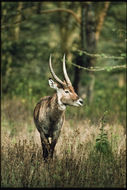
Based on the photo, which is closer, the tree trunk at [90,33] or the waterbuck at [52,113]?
the waterbuck at [52,113]

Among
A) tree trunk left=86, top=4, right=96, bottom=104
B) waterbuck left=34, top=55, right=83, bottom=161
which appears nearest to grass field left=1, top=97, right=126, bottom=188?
waterbuck left=34, top=55, right=83, bottom=161

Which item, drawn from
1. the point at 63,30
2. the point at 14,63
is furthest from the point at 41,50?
the point at 63,30

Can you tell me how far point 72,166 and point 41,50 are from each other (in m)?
8.41

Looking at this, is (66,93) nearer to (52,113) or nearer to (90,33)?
(52,113)

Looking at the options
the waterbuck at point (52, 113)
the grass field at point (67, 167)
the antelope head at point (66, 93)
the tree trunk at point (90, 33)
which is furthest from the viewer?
the tree trunk at point (90, 33)

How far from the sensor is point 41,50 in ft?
42.5

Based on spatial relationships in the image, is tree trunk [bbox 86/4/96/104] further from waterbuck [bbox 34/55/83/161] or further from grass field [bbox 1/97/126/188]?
grass field [bbox 1/97/126/188]

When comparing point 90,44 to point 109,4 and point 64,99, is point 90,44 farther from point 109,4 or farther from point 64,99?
point 64,99

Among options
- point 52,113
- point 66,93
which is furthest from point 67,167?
point 66,93

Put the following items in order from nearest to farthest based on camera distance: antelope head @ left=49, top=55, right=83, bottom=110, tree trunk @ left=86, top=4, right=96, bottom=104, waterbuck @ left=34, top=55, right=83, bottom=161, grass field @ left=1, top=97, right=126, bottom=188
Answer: grass field @ left=1, top=97, right=126, bottom=188
antelope head @ left=49, top=55, right=83, bottom=110
waterbuck @ left=34, top=55, right=83, bottom=161
tree trunk @ left=86, top=4, right=96, bottom=104

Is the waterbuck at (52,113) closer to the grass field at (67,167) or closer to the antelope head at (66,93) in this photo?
the antelope head at (66,93)

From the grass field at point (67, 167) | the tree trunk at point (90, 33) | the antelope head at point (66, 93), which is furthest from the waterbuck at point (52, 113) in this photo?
the tree trunk at point (90, 33)

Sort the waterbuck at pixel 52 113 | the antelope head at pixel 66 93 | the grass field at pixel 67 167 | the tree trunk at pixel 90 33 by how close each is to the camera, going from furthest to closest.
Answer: the tree trunk at pixel 90 33 < the waterbuck at pixel 52 113 < the antelope head at pixel 66 93 < the grass field at pixel 67 167

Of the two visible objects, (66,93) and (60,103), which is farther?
(60,103)
